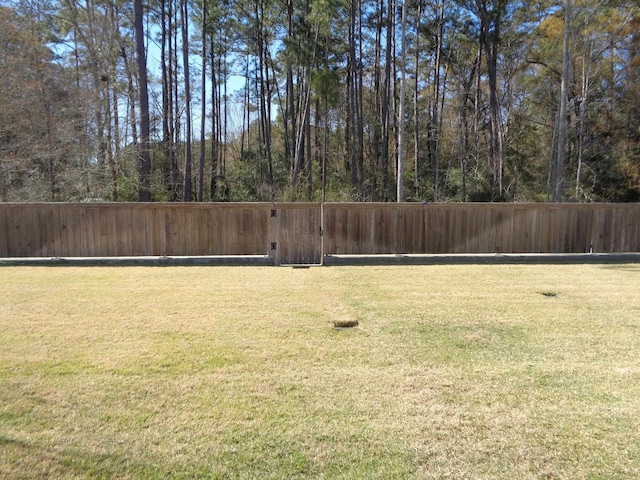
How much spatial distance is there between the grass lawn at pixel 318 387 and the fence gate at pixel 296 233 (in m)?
3.82

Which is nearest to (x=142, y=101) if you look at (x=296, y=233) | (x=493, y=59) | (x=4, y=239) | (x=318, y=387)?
(x=4, y=239)

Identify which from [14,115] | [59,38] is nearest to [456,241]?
[14,115]

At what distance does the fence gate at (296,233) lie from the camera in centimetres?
978

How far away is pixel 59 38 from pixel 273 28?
9639 mm

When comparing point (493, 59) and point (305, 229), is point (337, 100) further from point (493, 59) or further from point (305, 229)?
point (305, 229)

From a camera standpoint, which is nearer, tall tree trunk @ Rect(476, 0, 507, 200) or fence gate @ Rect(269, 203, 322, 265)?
fence gate @ Rect(269, 203, 322, 265)

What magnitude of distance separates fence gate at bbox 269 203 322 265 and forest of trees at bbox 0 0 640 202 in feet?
18.5

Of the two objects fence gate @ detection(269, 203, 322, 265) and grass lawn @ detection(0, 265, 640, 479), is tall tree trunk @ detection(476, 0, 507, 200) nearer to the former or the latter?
fence gate @ detection(269, 203, 322, 265)

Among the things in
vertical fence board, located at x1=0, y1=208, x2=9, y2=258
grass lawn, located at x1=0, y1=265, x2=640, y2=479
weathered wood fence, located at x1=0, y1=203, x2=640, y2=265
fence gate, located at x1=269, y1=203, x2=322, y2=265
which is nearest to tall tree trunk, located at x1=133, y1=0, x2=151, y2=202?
weathered wood fence, located at x1=0, y1=203, x2=640, y2=265

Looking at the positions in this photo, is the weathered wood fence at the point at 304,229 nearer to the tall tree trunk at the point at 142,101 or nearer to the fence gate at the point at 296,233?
the fence gate at the point at 296,233

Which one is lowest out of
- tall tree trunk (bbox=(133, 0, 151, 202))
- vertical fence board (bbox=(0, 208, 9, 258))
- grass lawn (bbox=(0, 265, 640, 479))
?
grass lawn (bbox=(0, 265, 640, 479))

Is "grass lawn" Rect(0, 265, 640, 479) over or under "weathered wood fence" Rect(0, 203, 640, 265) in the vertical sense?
under

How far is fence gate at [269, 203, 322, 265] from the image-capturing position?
9781mm

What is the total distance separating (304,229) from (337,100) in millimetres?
13059
